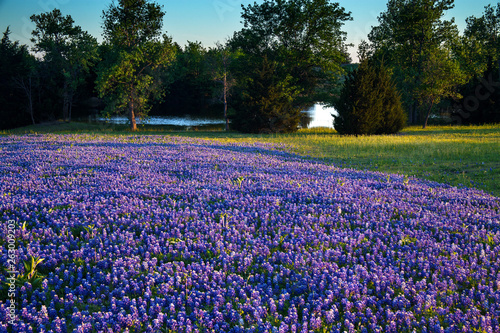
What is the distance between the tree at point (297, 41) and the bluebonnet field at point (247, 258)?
37.7 metres

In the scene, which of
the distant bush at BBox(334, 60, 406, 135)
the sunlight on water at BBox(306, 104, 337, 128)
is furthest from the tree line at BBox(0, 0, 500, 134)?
the sunlight on water at BBox(306, 104, 337, 128)

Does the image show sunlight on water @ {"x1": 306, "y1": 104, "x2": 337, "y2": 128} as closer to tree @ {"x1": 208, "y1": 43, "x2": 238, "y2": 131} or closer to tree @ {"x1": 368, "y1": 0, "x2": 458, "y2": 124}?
tree @ {"x1": 368, "y1": 0, "x2": 458, "y2": 124}

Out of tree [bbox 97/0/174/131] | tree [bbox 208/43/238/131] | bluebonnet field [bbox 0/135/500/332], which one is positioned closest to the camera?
bluebonnet field [bbox 0/135/500/332]

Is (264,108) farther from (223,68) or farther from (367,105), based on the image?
(223,68)

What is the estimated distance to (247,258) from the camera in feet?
13.2

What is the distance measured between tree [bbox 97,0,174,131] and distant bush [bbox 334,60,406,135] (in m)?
22.9

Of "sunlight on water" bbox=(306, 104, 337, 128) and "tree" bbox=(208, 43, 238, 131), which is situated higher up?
"tree" bbox=(208, 43, 238, 131)

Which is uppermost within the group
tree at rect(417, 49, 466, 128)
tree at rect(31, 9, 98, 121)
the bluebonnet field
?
tree at rect(31, 9, 98, 121)

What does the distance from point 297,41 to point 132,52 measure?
2185 centimetres

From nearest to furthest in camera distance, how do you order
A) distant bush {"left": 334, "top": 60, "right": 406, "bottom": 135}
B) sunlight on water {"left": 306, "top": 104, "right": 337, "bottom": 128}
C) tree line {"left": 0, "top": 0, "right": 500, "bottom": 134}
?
distant bush {"left": 334, "top": 60, "right": 406, "bottom": 135} < tree line {"left": 0, "top": 0, "right": 500, "bottom": 134} < sunlight on water {"left": 306, "top": 104, "right": 337, "bottom": 128}

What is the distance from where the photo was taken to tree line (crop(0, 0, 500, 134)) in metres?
34.2

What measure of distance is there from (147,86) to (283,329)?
40.9 meters

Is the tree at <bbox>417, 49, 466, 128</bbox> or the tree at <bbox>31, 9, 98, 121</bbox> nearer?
the tree at <bbox>417, 49, 466, 128</bbox>

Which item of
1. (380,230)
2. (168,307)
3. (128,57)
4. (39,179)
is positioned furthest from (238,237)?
(128,57)
